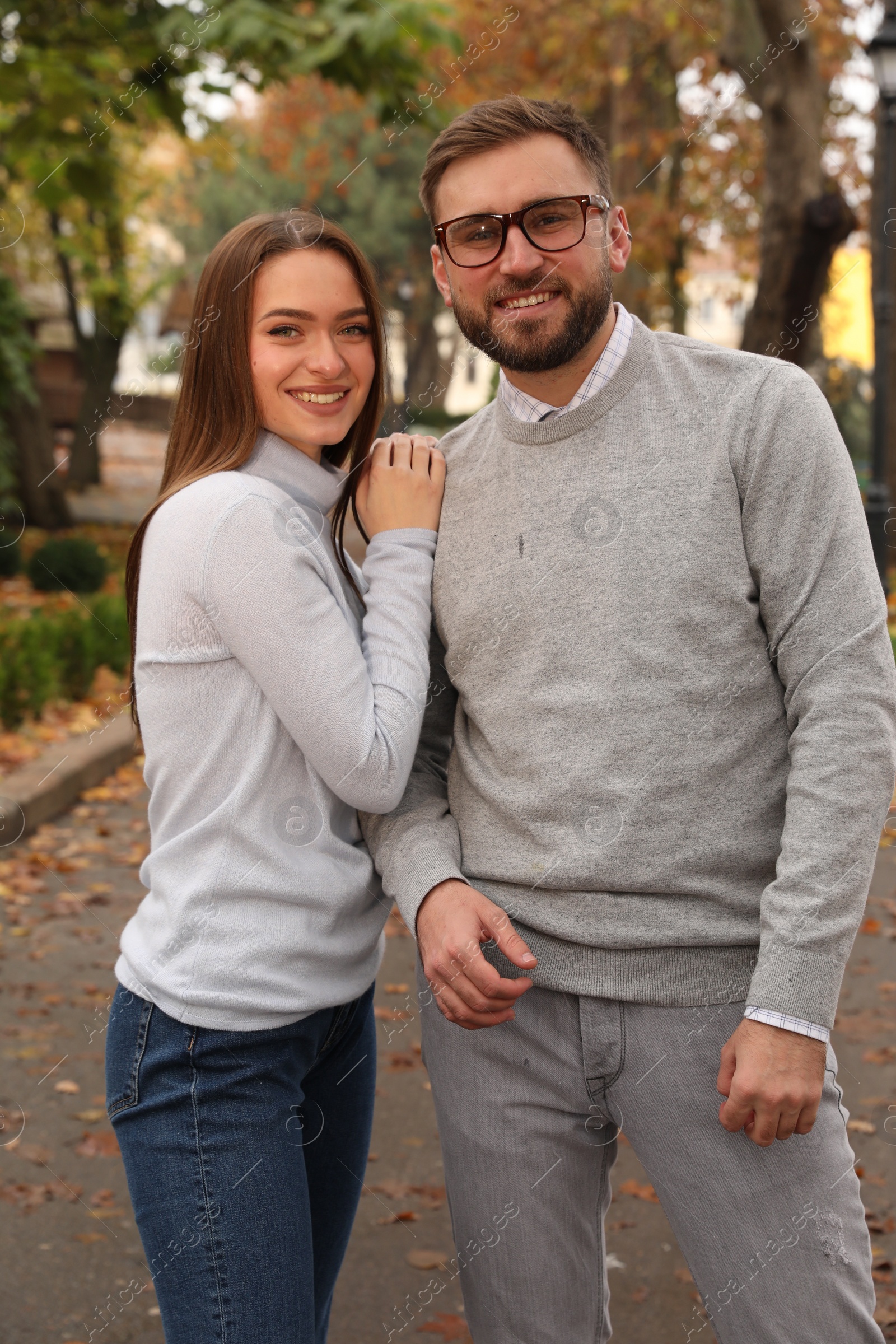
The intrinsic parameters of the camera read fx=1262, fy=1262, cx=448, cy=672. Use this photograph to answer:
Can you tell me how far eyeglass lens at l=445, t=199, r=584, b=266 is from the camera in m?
2.10

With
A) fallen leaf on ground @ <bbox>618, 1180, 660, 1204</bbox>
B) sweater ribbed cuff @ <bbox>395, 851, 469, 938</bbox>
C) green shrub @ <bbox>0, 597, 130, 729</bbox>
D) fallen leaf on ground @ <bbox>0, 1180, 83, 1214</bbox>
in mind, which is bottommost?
green shrub @ <bbox>0, 597, 130, 729</bbox>

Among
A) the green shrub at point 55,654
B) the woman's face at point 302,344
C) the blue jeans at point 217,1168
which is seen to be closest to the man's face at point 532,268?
the woman's face at point 302,344

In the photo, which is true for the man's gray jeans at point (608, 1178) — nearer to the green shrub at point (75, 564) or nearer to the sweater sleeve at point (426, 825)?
the sweater sleeve at point (426, 825)

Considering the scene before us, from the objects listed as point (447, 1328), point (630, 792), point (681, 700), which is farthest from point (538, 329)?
point (447, 1328)

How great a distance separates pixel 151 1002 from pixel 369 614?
72cm

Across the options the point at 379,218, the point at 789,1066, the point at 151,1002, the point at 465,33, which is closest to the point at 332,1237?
the point at 151,1002

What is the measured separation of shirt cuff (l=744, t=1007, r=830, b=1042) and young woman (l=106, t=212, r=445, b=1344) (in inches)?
26.4

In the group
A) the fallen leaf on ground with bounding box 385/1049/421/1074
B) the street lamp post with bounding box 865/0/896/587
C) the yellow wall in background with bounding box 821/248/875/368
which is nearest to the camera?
the fallen leaf on ground with bounding box 385/1049/421/1074

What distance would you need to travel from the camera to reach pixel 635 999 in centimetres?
198

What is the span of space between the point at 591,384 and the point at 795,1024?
108 cm

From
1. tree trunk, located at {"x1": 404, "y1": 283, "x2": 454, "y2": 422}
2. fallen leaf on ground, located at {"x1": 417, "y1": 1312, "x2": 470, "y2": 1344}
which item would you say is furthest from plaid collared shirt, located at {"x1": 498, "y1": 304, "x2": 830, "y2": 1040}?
tree trunk, located at {"x1": 404, "y1": 283, "x2": 454, "y2": 422}

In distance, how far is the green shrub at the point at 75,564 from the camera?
12.5 meters

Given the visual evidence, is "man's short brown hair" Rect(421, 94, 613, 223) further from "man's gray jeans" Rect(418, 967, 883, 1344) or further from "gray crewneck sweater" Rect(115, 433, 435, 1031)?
"man's gray jeans" Rect(418, 967, 883, 1344)

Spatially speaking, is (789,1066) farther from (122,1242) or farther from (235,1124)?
(122,1242)
